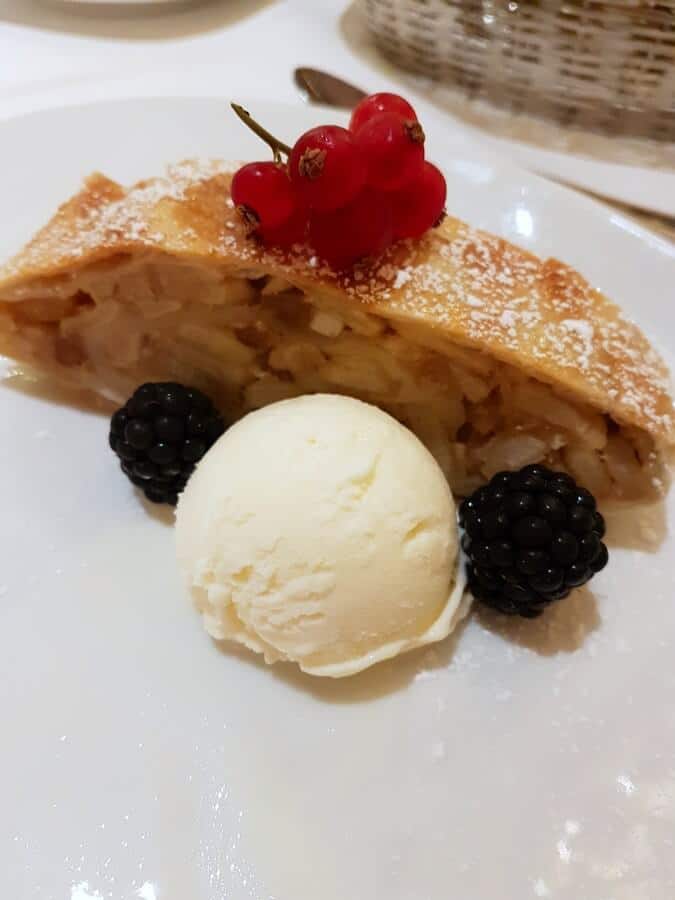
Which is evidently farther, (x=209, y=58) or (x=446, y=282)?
(x=209, y=58)

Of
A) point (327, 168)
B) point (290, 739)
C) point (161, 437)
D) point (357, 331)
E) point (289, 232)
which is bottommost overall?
point (290, 739)

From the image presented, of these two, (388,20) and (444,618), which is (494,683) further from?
(388,20)

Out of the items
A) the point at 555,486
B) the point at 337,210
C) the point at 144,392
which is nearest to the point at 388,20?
the point at 337,210

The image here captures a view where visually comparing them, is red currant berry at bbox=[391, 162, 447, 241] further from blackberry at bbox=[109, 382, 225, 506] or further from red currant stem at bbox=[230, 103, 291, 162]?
blackberry at bbox=[109, 382, 225, 506]

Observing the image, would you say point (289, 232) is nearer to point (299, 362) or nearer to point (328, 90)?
point (299, 362)

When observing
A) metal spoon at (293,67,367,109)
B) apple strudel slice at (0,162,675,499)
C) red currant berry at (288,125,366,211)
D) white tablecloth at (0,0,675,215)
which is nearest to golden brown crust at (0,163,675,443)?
apple strudel slice at (0,162,675,499)

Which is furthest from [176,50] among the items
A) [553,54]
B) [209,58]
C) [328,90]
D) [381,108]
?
[381,108]
